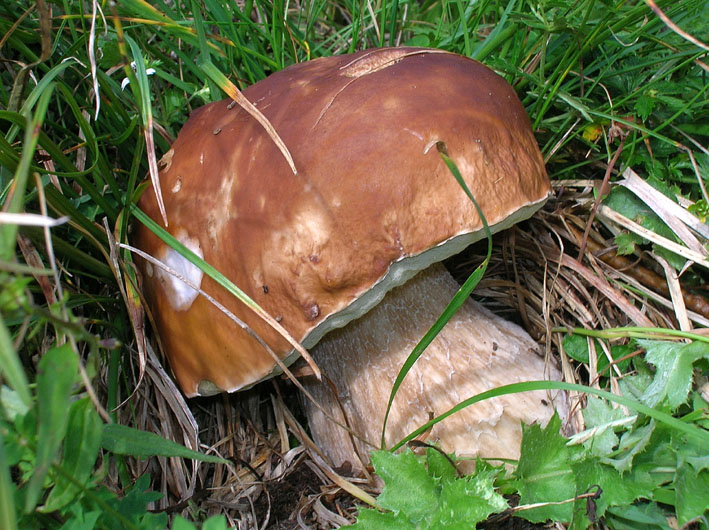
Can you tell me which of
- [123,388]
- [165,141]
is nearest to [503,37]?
[165,141]

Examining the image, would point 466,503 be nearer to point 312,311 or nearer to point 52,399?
point 312,311

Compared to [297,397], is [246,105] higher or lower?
higher


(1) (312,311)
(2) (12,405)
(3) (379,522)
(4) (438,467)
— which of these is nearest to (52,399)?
(2) (12,405)

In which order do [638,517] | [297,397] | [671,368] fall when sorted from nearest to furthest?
[638,517] < [671,368] < [297,397]

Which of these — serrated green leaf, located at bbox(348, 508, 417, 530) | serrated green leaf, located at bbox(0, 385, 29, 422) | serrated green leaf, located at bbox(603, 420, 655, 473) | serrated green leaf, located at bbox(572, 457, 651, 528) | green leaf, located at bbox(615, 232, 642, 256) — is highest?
serrated green leaf, located at bbox(0, 385, 29, 422)

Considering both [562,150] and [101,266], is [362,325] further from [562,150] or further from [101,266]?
[562,150]

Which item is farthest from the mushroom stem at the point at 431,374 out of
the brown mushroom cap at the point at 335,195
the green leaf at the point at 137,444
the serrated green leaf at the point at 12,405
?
the serrated green leaf at the point at 12,405

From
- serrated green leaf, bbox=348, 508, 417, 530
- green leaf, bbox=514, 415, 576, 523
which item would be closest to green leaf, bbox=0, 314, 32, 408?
serrated green leaf, bbox=348, 508, 417, 530

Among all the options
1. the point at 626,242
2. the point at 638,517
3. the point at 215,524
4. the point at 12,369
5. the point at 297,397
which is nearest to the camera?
the point at 12,369

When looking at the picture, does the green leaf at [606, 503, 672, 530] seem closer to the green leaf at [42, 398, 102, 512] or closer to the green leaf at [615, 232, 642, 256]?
the green leaf at [615, 232, 642, 256]
